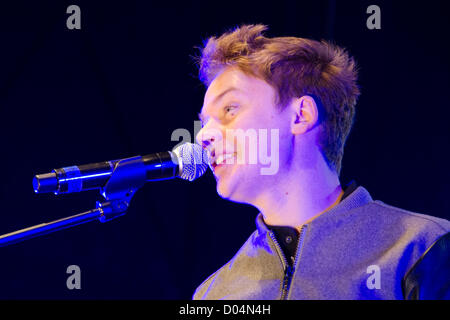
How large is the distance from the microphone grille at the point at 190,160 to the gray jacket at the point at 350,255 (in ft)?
1.03

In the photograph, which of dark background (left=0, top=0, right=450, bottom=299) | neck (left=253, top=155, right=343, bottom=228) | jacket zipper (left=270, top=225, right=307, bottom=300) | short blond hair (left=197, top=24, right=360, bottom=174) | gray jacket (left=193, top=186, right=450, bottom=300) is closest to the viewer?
gray jacket (left=193, top=186, right=450, bottom=300)

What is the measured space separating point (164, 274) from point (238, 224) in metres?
0.58

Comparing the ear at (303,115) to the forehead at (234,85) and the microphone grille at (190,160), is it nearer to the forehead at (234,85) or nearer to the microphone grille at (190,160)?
the forehead at (234,85)

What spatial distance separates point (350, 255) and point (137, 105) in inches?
68.9

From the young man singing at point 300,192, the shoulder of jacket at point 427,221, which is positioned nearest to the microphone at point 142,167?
the young man singing at point 300,192

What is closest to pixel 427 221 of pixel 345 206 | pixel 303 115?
pixel 345 206

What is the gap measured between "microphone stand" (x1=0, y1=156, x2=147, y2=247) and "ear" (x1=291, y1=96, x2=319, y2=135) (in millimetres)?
568

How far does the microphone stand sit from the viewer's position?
1459 millimetres

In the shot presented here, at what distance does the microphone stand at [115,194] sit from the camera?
4.79 feet

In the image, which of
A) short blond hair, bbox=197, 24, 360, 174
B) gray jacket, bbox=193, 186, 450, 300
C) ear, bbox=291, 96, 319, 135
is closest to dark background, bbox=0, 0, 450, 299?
short blond hair, bbox=197, 24, 360, 174

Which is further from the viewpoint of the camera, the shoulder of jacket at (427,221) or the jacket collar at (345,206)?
the jacket collar at (345,206)

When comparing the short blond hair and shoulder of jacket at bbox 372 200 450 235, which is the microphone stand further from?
shoulder of jacket at bbox 372 200 450 235

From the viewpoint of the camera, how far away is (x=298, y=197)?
164 cm
